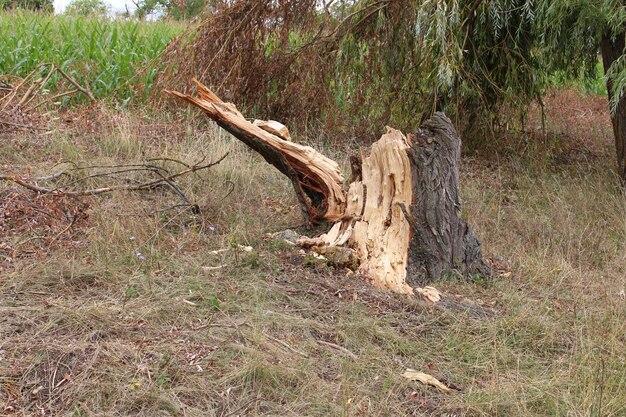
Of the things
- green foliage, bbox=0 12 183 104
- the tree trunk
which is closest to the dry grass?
the tree trunk

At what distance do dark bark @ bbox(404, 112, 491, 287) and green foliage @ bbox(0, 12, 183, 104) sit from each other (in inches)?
220

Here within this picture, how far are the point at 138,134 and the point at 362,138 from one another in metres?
3.06

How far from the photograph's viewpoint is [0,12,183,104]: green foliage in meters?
9.94

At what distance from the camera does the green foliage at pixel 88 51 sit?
994 cm

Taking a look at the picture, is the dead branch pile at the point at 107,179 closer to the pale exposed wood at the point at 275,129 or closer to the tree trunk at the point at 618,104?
the pale exposed wood at the point at 275,129

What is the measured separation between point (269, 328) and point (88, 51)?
25.8 feet

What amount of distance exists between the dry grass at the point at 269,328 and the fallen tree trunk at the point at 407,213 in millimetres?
195

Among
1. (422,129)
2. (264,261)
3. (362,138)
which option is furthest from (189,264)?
(362,138)

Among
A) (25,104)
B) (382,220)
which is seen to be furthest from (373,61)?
(382,220)

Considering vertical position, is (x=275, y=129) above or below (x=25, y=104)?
above

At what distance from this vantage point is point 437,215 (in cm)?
490

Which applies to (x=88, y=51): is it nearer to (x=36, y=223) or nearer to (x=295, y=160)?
(x=36, y=223)

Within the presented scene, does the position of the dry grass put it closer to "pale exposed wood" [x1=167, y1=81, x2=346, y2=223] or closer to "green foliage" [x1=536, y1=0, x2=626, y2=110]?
"pale exposed wood" [x1=167, y1=81, x2=346, y2=223]

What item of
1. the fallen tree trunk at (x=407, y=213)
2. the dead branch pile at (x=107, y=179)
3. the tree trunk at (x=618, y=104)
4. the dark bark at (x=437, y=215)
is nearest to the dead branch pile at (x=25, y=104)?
the dead branch pile at (x=107, y=179)
